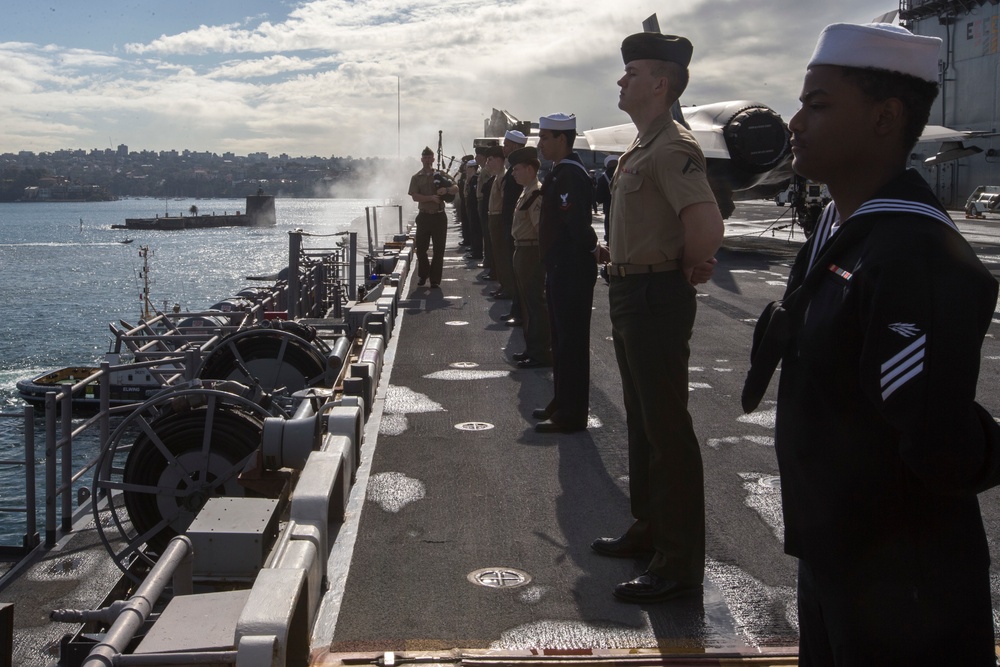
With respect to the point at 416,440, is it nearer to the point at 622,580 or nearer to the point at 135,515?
the point at 135,515

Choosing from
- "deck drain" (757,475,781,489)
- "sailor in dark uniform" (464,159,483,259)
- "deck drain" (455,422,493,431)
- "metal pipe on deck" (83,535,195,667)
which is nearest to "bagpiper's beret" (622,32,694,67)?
"deck drain" (757,475,781,489)

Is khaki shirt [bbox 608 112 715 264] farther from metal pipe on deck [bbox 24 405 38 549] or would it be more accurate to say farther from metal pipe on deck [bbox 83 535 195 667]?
metal pipe on deck [bbox 24 405 38 549]

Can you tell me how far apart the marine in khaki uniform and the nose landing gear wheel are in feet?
12.0

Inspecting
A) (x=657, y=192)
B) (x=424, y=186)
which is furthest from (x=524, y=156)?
(x=424, y=186)

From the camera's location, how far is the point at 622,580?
185 inches

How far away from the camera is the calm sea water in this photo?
43.1 meters

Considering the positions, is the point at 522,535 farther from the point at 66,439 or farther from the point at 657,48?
the point at 66,439

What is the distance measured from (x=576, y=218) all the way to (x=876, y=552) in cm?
537

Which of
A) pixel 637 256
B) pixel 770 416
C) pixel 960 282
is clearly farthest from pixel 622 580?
pixel 770 416

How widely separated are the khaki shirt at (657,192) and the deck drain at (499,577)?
1.56m

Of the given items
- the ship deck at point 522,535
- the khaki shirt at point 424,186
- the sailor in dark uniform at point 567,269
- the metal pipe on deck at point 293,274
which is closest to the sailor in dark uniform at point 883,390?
the ship deck at point 522,535

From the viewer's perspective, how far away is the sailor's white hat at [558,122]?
7.54 m

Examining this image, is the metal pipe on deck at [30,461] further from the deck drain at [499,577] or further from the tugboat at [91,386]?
the tugboat at [91,386]

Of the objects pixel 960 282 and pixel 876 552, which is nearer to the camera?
pixel 960 282
